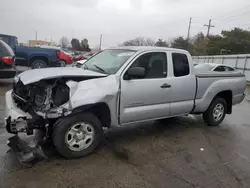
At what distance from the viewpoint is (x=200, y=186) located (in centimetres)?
330

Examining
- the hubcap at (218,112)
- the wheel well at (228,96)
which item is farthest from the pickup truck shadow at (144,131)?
the wheel well at (228,96)

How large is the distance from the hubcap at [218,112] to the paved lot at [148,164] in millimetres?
649

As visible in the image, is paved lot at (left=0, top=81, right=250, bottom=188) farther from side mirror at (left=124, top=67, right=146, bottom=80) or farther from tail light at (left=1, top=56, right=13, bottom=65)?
tail light at (left=1, top=56, right=13, bottom=65)

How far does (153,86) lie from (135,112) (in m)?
0.61

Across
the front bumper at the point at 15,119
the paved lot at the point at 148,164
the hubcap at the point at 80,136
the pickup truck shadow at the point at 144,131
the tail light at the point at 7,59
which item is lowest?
the paved lot at the point at 148,164

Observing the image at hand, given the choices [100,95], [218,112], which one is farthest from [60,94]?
[218,112]

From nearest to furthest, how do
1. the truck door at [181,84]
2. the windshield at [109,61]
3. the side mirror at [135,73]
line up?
1. the side mirror at [135,73]
2. the windshield at [109,61]
3. the truck door at [181,84]

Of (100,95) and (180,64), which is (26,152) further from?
(180,64)

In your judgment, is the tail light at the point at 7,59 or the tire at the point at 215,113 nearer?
the tire at the point at 215,113

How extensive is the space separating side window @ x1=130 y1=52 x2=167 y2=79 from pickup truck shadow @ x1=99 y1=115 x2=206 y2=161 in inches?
52.0

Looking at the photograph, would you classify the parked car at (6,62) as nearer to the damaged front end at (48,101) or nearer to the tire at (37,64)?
the tire at (37,64)

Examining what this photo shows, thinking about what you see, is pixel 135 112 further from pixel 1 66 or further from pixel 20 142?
pixel 1 66

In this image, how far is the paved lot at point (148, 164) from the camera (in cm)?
326

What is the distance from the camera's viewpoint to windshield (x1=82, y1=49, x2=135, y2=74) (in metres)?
4.40
